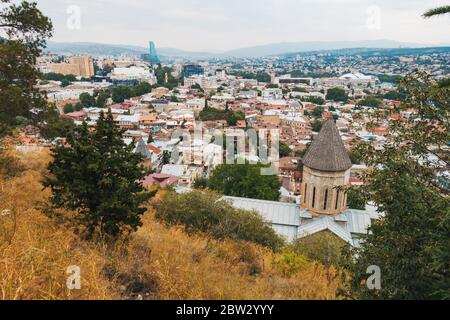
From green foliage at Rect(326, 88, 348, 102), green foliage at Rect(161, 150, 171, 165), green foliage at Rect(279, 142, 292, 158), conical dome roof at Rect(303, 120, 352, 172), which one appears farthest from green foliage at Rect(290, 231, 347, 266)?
green foliage at Rect(326, 88, 348, 102)

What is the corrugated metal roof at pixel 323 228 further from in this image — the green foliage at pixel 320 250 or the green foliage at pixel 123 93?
A: the green foliage at pixel 123 93

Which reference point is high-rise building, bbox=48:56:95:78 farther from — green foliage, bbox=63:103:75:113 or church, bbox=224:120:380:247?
church, bbox=224:120:380:247

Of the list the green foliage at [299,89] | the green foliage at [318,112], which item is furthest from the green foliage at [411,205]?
the green foliage at [299,89]

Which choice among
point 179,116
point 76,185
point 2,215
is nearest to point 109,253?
point 76,185

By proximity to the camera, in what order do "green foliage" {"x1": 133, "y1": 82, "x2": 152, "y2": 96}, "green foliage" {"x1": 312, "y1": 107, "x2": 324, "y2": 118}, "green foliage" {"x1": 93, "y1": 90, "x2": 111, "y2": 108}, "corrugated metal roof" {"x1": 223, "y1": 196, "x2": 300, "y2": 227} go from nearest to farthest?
"corrugated metal roof" {"x1": 223, "y1": 196, "x2": 300, "y2": 227}, "green foliage" {"x1": 93, "y1": 90, "x2": 111, "y2": 108}, "green foliage" {"x1": 312, "y1": 107, "x2": 324, "y2": 118}, "green foliage" {"x1": 133, "y1": 82, "x2": 152, "y2": 96}

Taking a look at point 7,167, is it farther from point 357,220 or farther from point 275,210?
point 357,220

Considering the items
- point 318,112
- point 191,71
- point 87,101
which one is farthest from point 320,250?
point 191,71

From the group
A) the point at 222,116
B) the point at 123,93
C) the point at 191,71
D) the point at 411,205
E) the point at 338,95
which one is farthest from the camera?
the point at 191,71
